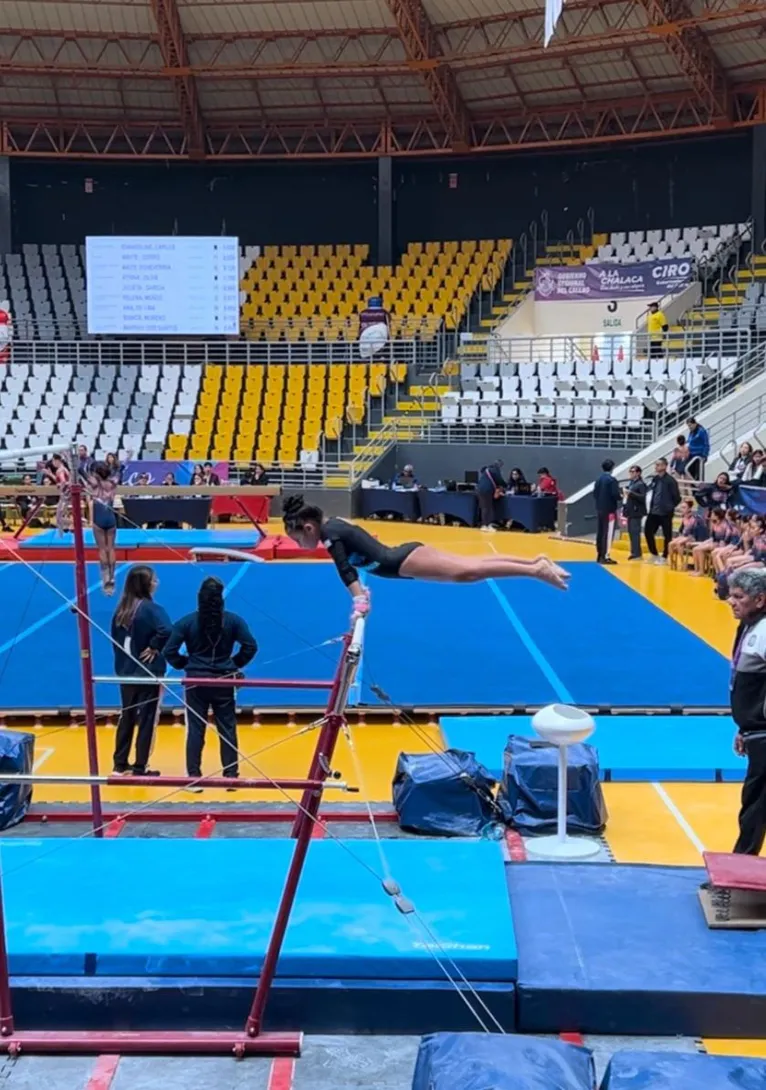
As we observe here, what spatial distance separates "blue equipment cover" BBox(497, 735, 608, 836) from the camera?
7363mm

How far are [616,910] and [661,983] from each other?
28.5 inches

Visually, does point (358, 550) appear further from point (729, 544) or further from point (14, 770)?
point (729, 544)

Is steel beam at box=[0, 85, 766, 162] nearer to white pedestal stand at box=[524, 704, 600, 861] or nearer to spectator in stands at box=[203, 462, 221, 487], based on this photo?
spectator in stands at box=[203, 462, 221, 487]

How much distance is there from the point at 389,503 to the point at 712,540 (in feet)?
33.8

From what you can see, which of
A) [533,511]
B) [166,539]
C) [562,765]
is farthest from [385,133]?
[562,765]

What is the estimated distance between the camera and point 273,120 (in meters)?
34.8

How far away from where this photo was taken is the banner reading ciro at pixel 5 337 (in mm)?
32375

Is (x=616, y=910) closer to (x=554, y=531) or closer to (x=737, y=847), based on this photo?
(x=737, y=847)

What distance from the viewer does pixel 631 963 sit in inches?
202

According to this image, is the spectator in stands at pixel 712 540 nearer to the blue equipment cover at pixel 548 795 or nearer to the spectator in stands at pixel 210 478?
the blue equipment cover at pixel 548 795

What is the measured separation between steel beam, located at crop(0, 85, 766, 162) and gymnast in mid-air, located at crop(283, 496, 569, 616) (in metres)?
27.8

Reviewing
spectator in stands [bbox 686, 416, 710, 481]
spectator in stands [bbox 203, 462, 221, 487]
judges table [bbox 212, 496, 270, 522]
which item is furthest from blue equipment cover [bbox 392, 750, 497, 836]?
spectator in stands [bbox 203, 462, 221, 487]

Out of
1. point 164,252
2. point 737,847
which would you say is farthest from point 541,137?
point 737,847

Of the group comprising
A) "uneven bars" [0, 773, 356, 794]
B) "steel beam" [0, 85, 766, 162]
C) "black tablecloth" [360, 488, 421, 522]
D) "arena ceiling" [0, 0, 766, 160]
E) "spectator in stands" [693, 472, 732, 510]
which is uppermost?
"arena ceiling" [0, 0, 766, 160]
